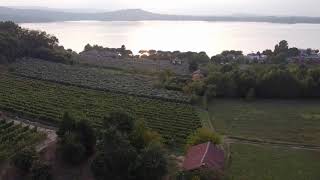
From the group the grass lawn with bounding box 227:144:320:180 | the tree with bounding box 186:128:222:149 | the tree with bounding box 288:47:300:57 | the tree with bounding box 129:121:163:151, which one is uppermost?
the tree with bounding box 129:121:163:151

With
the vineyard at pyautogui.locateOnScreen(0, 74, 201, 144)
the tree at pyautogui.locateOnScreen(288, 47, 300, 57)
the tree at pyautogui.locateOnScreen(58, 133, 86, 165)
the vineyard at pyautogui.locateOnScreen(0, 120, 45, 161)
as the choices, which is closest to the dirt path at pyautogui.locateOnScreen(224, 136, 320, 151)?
the vineyard at pyautogui.locateOnScreen(0, 74, 201, 144)

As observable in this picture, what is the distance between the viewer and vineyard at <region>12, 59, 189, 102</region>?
3741 centimetres

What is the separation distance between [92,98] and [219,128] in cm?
995

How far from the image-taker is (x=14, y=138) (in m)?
22.8

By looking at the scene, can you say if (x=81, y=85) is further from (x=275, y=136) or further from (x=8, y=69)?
(x=275, y=136)

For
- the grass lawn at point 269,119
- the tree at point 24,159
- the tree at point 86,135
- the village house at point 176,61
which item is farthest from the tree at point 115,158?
the village house at point 176,61

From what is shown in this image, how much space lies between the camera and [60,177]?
20.8m

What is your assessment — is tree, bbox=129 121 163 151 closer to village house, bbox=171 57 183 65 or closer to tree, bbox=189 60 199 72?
tree, bbox=189 60 199 72

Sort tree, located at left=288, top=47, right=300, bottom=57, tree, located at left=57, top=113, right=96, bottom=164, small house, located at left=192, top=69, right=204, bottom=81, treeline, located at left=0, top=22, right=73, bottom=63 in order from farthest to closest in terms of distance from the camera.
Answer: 1. tree, located at left=288, top=47, right=300, bottom=57
2. treeline, located at left=0, top=22, right=73, bottom=63
3. small house, located at left=192, top=69, right=204, bottom=81
4. tree, located at left=57, top=113, right=96, bottom=164

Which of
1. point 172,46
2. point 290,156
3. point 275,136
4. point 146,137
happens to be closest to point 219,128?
point 275,136

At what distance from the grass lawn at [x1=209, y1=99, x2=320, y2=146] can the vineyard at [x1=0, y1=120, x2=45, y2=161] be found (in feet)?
38.0

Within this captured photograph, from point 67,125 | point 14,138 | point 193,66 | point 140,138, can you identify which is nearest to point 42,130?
point 14,138

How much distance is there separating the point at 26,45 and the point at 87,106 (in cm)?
2207

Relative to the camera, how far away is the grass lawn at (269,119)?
1114 inches
